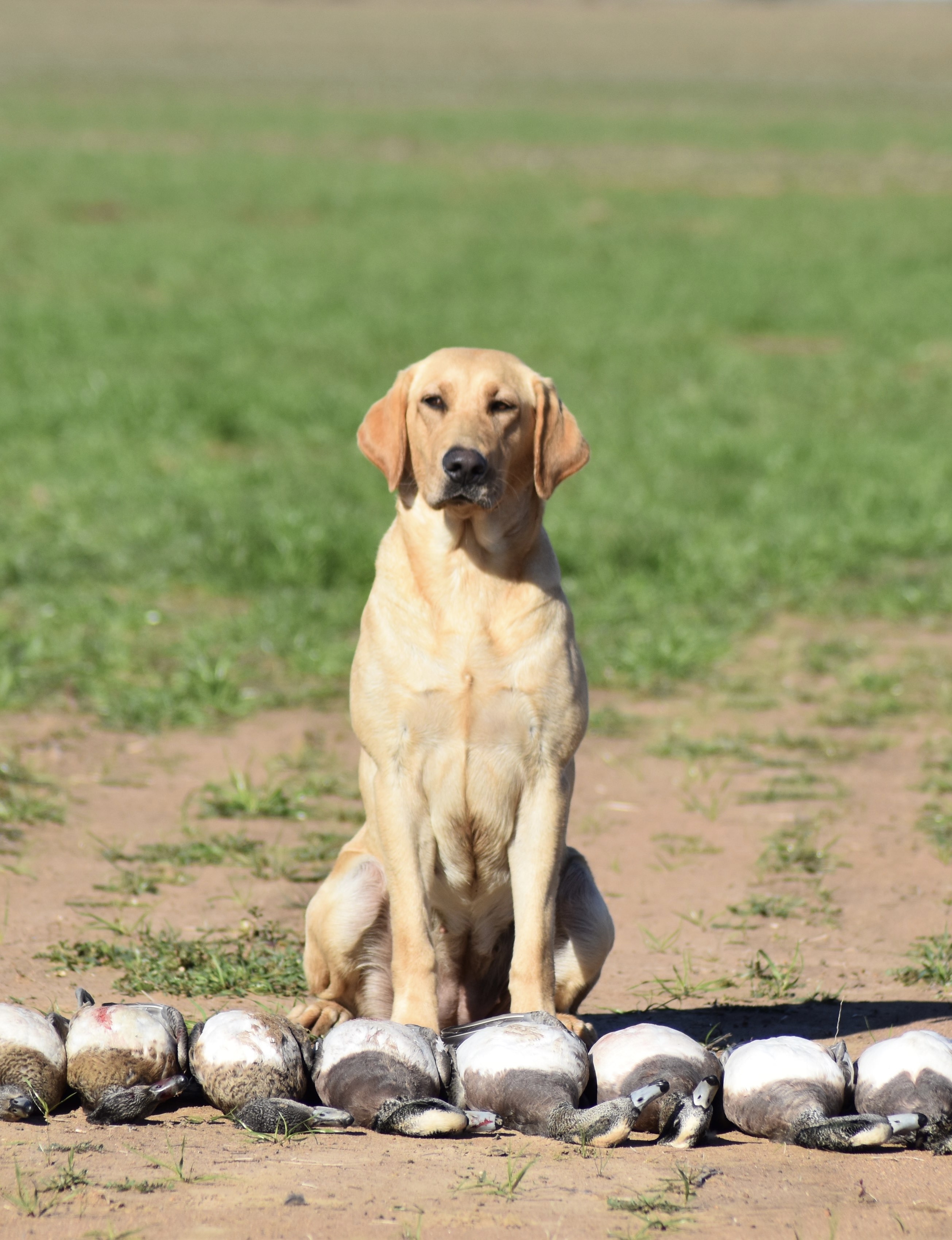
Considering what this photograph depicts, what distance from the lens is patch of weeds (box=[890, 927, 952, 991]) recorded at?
14.4 feet

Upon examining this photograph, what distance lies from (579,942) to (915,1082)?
3.19 ft

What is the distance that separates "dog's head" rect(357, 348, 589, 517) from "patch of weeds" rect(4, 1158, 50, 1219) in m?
1.84

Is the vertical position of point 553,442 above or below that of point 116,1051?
above

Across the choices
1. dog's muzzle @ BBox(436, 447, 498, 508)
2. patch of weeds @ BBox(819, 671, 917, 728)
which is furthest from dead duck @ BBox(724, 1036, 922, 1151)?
patch of weeds @ BBox(819, 671, 917, 728)

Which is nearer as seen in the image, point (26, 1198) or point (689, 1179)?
point (26, 1198)

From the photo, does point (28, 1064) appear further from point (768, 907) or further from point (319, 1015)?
point (768, 907)

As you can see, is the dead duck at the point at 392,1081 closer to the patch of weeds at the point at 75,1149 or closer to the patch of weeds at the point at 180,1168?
the patch of weeds at the point at 180,1168

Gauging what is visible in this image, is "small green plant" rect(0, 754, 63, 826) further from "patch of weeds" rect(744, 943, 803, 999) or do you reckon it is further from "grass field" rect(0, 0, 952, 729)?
"patch of weeds" rect(744, 943, 803, 999)

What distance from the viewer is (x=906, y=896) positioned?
16.5ft

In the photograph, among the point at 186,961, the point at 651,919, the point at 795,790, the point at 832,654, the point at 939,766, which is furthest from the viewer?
the point at 832,654

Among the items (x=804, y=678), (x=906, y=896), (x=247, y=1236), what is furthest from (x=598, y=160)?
(x=247, y=1236)

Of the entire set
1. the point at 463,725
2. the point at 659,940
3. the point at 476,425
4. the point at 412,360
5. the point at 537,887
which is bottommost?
the point at 659,940

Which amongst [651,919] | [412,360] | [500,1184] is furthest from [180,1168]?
[412,360]

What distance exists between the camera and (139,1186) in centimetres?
296
